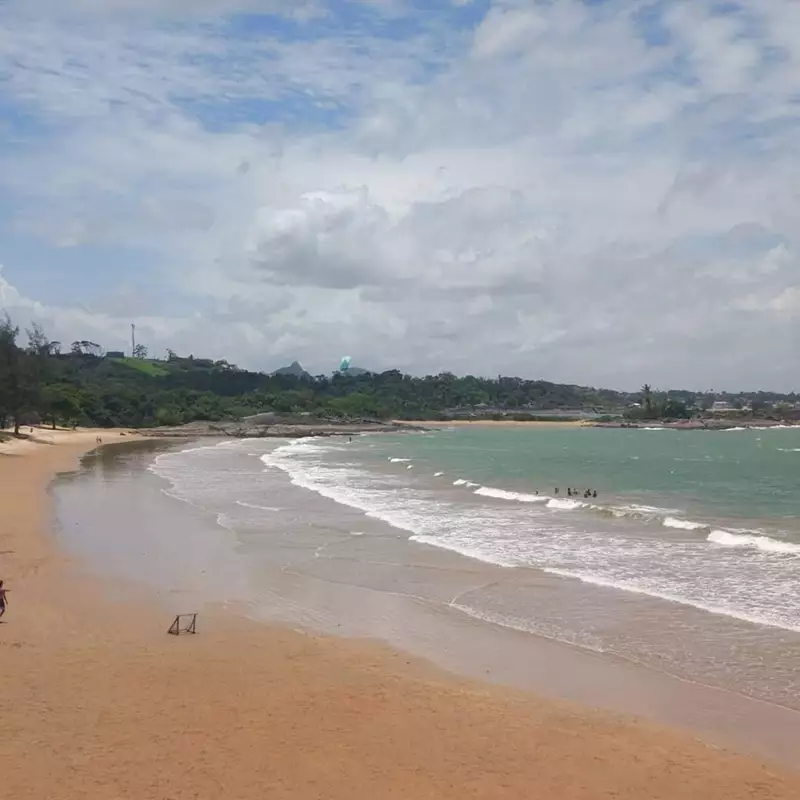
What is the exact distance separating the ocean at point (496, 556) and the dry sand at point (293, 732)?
2.33 m

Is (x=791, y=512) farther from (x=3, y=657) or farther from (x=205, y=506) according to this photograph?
(x=3, y=657)

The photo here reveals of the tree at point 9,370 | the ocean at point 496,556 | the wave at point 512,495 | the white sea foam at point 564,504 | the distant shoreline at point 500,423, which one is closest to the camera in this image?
the ocean at point 496,556

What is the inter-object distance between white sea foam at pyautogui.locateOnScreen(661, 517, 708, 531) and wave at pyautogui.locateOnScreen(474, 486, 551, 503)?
6776mm

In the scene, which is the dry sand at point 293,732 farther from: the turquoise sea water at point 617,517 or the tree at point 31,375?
the tree at point 31,375

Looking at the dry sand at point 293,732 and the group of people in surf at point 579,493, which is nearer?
the dry sand at point 293,732

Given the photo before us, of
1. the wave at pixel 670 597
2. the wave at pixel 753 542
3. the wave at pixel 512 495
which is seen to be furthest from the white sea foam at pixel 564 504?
the wave at pixel 670 597

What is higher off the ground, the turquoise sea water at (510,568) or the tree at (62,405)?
the tree at (62,405)

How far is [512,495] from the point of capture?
1419 inches

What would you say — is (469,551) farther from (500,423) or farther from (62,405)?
(500,423)

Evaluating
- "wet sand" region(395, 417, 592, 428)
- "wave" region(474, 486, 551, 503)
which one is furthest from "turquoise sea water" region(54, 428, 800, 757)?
"wet sand" region(395, 417, 592, 428)

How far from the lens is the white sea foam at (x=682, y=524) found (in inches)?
1043

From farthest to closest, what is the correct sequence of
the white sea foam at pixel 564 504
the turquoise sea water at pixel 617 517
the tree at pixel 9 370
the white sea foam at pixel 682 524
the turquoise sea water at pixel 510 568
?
the tree at pixel 9 370 < the white sea foam at pixel 564 504 < the white sea foam at pixel 682 524 < the turquoise sea water at pixel 617 517 < the turquoise sea water at pixel 510 568

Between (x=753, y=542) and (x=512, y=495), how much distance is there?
44.8 feet

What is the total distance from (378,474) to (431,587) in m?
29.1
